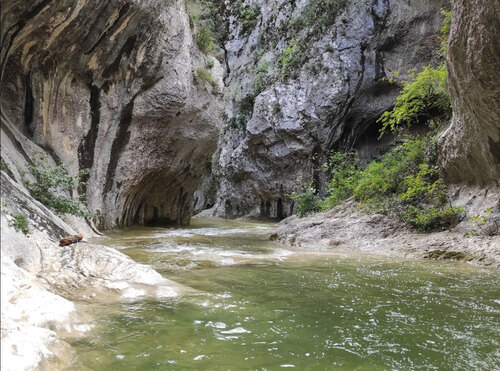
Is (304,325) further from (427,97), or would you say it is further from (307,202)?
(307,202)

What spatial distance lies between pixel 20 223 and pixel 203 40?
1249 cm

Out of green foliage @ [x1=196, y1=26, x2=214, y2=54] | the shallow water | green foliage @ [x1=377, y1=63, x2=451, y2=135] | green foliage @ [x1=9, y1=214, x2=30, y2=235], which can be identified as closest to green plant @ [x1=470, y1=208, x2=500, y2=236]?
the shallow water

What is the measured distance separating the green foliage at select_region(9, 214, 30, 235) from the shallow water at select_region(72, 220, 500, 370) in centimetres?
116

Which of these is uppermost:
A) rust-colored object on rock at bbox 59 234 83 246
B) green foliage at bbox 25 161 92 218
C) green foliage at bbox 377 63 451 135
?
green foliage at bbox 377 63 451 135

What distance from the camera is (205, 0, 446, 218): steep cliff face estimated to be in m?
21.6

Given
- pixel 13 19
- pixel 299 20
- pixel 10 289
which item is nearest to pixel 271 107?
pixel 299 20

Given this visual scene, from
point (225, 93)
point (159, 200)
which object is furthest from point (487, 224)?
point (159, 200)

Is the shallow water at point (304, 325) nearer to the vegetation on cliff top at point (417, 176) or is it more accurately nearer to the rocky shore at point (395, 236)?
the rocky shore at point (395, 236)

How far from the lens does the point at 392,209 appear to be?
30.7ft

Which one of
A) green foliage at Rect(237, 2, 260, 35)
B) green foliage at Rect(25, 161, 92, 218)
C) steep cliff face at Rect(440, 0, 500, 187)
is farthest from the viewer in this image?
green foliage at Rect(237, 2, 260, 35)

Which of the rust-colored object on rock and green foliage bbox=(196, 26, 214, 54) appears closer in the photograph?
the rust-colored object on rock

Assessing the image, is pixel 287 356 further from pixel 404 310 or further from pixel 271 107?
pixel 271 107

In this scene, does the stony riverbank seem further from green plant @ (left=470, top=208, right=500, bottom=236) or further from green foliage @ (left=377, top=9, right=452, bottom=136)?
green foliage @ (left=377, top=9, right=452, bottom=136)

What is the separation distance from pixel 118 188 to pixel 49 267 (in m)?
9.01
